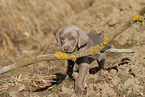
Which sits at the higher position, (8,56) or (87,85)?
(8,56)

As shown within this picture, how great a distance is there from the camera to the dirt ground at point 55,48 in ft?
9.12

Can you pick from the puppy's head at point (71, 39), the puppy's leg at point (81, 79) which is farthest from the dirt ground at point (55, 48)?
the puppy's head at point (71, 39)

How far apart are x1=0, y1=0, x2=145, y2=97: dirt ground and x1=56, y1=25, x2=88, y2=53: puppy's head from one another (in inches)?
25.3

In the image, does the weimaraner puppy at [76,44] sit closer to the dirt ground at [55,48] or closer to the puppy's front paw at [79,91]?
the puppy's front paw at [79,91]

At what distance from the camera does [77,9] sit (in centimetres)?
968

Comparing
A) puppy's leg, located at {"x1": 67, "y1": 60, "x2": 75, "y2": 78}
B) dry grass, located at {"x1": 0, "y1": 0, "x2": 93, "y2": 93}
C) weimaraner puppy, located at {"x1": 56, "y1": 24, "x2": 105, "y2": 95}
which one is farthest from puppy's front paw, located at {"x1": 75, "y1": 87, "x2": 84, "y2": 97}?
dry grass, located at {"x1": 0, "y1": 0, "x2": 93, "y2": 93}

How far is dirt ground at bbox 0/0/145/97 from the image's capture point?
2.78 m

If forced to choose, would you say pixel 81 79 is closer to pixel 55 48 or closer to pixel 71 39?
pixel 71 39

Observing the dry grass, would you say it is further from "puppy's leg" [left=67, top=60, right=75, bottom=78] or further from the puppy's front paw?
the puppy's front paw

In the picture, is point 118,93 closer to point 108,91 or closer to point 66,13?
point 108,91

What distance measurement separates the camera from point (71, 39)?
2.83 metres

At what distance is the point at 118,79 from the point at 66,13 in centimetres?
661

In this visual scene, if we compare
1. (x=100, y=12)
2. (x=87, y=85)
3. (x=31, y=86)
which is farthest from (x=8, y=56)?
(x=100, y=12)

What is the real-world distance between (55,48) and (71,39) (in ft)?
7.82
